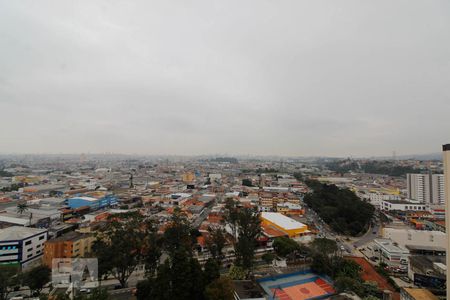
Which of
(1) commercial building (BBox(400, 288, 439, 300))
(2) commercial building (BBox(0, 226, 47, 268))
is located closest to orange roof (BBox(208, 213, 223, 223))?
(2) commercial building (BBox(0, 226, 47, 268))

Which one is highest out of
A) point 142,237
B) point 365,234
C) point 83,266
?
point 142,237

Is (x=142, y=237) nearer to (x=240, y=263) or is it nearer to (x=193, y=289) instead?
(x=193, y=289)

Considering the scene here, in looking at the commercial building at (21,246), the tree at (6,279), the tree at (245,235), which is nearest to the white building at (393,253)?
the tree at (245,235)

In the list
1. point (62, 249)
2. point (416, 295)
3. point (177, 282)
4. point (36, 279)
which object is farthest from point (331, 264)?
point (62, 249)

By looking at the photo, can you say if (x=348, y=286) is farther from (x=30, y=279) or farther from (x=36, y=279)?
(x=30, y=279)

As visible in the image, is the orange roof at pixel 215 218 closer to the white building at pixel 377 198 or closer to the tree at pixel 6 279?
the tree at pixel 6 279

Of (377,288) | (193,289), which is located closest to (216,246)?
(193,289)
